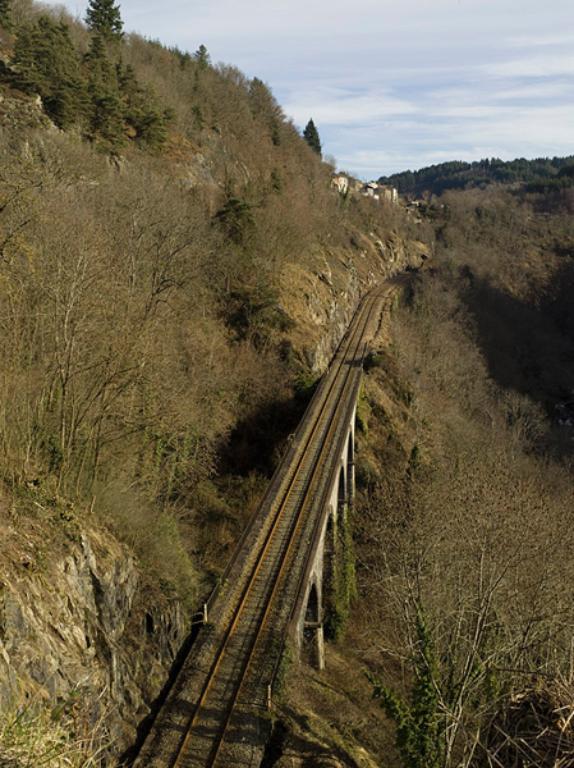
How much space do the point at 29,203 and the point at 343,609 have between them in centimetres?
1780

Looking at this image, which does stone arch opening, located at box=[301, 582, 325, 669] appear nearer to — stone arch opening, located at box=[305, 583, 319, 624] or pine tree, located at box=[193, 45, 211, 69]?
stone arch opening, located at box=[305, 583, 319, 624]

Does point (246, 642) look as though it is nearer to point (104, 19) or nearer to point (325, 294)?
point (325, 294)

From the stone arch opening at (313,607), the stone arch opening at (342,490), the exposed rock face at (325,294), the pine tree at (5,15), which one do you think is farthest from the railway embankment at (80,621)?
the pine tree at (5,15)

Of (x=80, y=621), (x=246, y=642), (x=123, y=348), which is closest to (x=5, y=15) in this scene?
(x=123, y=348)

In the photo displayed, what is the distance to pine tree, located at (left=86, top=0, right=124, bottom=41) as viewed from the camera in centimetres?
6050

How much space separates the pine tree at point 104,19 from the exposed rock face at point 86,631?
6513cm

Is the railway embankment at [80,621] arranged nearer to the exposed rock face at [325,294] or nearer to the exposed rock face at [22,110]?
the exposed rock face at [325,294]

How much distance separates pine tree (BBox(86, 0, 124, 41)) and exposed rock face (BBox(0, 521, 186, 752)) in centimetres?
6513

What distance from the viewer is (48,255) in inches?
598

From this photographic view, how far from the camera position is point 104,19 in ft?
202

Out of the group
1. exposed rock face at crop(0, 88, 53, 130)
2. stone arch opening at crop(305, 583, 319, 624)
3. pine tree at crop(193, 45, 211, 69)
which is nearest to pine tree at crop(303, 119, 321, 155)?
pine tree at crop(193, 45, 211, 69)

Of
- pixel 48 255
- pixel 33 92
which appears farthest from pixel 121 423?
pixel 33 92

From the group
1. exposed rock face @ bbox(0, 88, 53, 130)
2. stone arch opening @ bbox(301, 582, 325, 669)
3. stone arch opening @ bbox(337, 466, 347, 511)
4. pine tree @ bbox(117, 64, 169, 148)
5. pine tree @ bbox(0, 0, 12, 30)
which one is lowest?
stone arch opening @ bbox(301, 582, 325, 669)

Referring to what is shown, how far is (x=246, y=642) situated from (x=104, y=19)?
69626 millimetres
